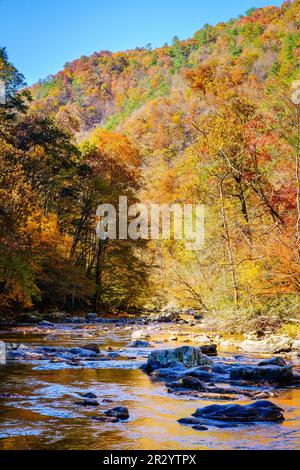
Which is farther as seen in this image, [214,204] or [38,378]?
[214,204]

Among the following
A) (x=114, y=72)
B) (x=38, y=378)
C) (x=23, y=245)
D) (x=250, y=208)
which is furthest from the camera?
(x=114, y=72)

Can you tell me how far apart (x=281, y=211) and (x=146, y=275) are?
1304 centimetres

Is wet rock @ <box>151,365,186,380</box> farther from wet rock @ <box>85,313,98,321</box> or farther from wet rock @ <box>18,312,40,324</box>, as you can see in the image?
wet rock @ <box>85,313,98,321</box>

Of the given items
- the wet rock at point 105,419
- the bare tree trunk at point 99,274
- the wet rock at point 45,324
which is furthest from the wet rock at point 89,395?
the bare tree trunk at point 99,274

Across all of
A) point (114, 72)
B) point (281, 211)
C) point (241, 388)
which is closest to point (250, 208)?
point (281, 211)

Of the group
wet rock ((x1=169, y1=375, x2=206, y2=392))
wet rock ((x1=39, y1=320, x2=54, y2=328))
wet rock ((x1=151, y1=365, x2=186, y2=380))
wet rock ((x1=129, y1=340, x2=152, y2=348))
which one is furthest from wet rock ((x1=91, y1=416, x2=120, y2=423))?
wet rock ((x1=39, y1=320, x2=54, y2=328))

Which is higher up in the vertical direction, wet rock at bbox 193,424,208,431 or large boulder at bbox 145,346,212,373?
large boulder at bbox 145,346,212,373

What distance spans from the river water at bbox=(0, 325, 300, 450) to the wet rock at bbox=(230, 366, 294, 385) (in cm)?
60

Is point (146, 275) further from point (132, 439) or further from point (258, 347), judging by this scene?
point (132, 439)

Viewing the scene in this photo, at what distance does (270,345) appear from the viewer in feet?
49.2

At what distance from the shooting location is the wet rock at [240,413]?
7.19 m

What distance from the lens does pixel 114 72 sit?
117688 millimetres

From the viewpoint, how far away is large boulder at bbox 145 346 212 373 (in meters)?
11.9

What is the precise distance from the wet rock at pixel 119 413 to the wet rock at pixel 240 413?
90 centimetres
